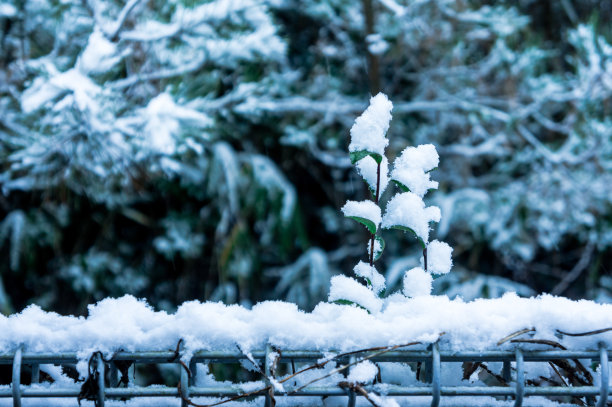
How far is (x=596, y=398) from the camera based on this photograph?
463mm

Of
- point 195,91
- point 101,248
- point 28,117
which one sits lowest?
point 101,248

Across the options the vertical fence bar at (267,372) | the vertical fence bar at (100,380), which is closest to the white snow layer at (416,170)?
the vertical fence bar at (267,372)

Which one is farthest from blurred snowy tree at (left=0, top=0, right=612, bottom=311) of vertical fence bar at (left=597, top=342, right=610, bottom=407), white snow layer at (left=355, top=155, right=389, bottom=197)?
vertical fence bar at (left=597, top=342, right=610, bottom=407)

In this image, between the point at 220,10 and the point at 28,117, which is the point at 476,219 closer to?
the point at 220,10

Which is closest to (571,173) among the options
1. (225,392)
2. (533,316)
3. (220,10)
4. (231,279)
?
(231,279)

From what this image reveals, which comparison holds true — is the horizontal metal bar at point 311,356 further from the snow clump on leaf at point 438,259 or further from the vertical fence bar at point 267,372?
the snow clump on leaf at point 438,259

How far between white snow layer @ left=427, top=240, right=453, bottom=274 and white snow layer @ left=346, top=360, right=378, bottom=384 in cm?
16

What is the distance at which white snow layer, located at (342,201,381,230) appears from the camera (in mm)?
505

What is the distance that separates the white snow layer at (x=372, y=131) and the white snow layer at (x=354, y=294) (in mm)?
134

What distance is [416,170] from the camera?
53cm

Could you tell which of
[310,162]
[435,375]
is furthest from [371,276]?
[310,162]

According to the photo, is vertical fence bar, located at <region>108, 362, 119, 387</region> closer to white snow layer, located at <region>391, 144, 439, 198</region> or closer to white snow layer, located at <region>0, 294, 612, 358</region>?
white snow layer, located at <region>0, 294, 612, 358</region>

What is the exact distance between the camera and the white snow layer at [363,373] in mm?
414

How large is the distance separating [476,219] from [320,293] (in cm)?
89
